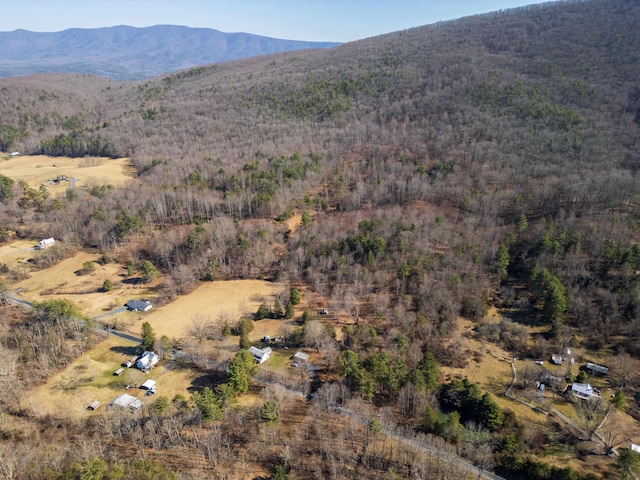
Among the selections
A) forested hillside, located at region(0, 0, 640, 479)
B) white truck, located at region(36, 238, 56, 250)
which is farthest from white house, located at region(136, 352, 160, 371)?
white truck, located at region(36, 238, 56, 250)

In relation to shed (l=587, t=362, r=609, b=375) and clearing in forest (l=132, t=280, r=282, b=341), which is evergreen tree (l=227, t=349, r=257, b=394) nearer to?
clearing in forest (l=132, t=280, r=282, b=341)

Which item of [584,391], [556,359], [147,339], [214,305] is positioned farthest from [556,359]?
[147,339]

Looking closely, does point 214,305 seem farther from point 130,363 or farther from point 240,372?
point 240,372

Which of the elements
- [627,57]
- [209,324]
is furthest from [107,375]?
[627,57]

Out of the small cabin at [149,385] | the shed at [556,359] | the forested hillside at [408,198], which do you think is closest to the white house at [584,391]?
the forested hillside at [408,198]

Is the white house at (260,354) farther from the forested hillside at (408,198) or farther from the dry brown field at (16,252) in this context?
the dry brown field at (16,252)

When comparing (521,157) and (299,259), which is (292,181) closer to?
(299,259)

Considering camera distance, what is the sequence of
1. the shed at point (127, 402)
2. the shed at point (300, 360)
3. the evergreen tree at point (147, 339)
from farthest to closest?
the evergreen tree at point (147, 339), the shed at point (300, 360), the shed at point (127, 402)
